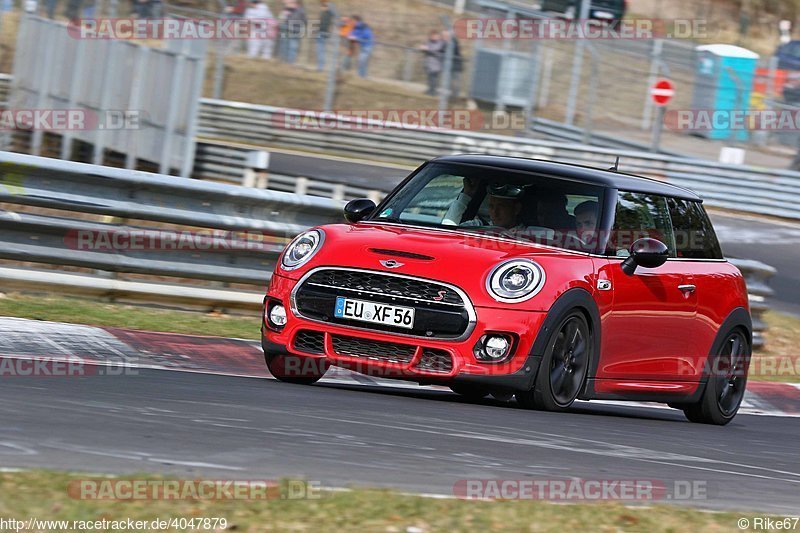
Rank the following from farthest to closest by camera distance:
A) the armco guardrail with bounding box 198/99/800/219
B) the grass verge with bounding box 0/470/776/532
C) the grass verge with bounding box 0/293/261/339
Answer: the armco guardrail with bounding box 198/99/800/219 < the grass verge with bounding box 0/293/261/339 < the grass verge with bounding box 0/470/776/532

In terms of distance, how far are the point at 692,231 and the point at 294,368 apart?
288cm

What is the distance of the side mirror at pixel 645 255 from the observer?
8.15m

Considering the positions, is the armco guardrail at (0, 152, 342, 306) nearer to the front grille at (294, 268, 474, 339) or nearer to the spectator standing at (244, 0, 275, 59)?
the front grille at (294, 268, 474, 339)

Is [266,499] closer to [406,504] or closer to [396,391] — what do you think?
[406,504]

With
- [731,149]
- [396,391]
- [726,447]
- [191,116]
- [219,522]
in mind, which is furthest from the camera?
[731,149]

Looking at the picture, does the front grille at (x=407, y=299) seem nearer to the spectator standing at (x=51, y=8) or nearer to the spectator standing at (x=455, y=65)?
the spectator standing at (x=51, y=8)

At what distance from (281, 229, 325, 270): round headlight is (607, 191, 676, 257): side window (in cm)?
167

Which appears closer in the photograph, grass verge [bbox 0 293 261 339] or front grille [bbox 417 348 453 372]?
front grille [bbox 417 348 453 372]

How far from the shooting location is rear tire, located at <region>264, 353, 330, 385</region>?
791 cm

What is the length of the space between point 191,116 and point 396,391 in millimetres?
12046

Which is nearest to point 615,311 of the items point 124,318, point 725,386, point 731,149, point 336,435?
point 725,386

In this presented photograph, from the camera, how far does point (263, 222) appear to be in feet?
35.2

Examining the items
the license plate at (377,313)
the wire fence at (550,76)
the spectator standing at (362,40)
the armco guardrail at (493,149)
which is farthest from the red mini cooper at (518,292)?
the spectator standing at (362,40)

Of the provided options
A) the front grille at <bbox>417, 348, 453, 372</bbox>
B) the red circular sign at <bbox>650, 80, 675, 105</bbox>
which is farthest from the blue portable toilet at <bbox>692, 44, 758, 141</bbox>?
the front grille at <bbox>417, 348, 453, 372</bbox>
